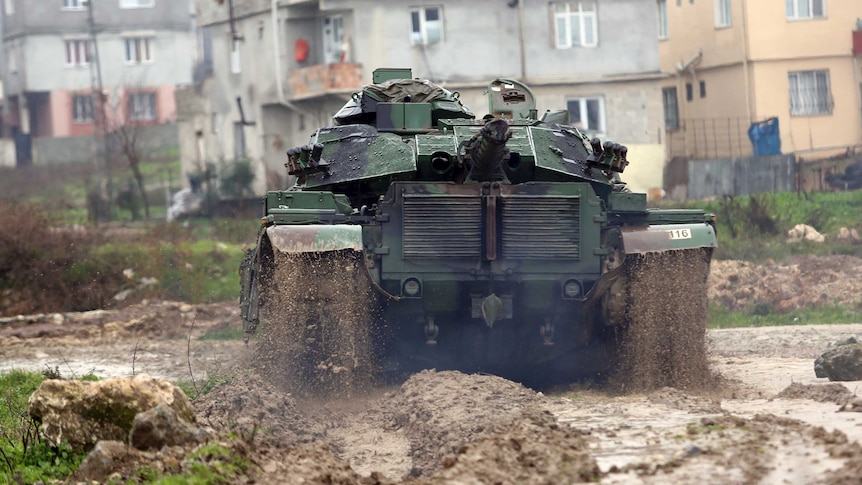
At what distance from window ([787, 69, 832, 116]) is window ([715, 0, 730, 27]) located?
1966 mm

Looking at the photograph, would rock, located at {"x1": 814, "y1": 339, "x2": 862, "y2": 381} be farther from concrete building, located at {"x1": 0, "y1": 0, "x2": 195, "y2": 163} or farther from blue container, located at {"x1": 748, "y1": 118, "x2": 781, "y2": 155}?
concrete building, located at {"x1": 0, "y1": 0, "x2": 195, "y2": 163}

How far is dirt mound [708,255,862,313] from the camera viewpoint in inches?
779

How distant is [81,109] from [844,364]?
146ft

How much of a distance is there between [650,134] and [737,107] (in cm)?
217

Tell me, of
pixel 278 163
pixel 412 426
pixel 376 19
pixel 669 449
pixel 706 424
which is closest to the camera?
pixel 669 449

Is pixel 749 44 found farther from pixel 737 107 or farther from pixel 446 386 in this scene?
pixel 446 386

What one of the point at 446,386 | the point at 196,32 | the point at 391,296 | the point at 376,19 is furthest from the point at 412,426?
the point at 196,32

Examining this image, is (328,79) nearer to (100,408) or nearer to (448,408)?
(448,408)

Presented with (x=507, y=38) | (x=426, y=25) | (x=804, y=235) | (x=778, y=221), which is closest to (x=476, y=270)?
(x=804, y=235)

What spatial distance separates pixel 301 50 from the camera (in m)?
34.2

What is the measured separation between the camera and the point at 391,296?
12539 millimetres

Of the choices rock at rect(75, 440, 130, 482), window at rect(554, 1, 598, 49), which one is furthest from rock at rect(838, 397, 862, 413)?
window at rect(554, 1, 598, 49)

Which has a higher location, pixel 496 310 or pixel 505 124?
pixel 505 124

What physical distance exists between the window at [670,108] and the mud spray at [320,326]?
25.3 meters
